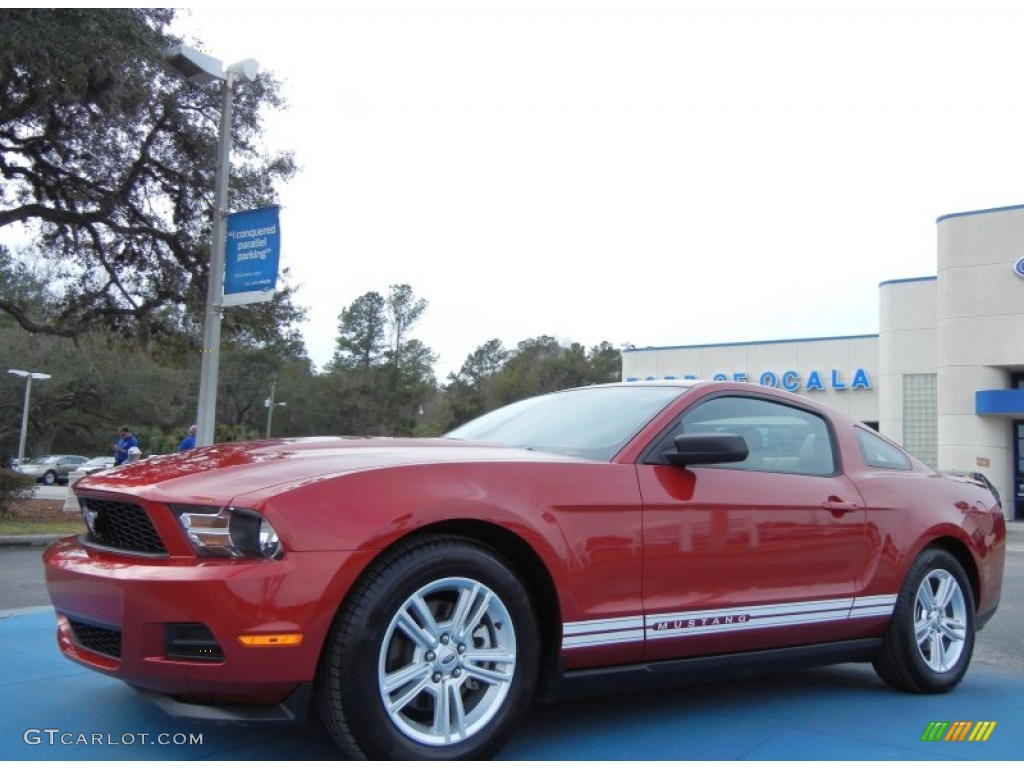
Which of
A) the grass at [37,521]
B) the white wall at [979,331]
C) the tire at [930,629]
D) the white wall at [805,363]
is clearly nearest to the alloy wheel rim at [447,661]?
the tire at [930,629]

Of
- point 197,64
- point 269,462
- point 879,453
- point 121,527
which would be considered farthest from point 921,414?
point 121,527

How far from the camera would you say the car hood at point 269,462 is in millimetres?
3232

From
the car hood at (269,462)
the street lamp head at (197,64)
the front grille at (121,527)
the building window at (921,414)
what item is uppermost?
the street lamp head at (197,64)

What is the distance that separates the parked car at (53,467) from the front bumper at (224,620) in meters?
47.9

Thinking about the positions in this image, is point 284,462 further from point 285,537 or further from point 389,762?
point 389,762

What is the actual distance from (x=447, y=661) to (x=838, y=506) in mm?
2175

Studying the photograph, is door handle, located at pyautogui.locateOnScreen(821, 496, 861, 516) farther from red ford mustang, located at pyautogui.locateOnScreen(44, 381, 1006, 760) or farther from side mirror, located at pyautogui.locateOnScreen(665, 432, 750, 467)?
side mirror, located at pyautogui.locateOnScreen(665, 432, 750, 467)

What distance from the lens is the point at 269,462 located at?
3471 mm

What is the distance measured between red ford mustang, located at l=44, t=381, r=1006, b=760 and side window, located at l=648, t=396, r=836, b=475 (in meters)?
0.01

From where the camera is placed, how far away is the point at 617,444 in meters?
4.04

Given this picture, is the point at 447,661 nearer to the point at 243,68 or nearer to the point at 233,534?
the point at 233,534

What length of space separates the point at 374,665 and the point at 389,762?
307 millimetres

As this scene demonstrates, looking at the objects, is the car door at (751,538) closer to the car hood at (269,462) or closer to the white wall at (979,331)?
the car hood at (269,462)

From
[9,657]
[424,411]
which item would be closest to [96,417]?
[424,411]
